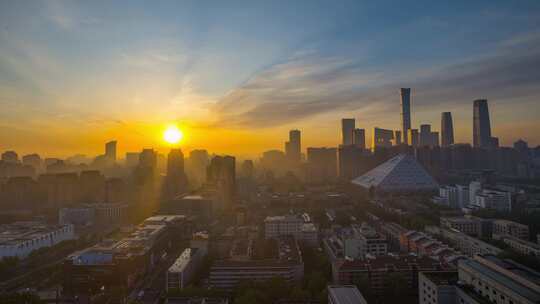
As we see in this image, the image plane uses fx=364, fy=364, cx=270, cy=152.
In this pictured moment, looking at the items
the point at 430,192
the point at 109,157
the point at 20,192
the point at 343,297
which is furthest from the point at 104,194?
the point at 430,192

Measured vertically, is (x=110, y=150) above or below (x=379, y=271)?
above

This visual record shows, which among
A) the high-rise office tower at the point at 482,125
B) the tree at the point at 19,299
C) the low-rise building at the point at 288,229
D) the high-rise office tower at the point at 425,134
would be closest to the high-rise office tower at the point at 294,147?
the high-rise office tower at the point at 425,134

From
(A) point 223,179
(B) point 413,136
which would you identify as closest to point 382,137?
(B) point 413,136

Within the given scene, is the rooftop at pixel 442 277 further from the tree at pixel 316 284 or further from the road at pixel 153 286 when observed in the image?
the road at pixel 153 286

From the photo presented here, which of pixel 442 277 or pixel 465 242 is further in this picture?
pixel 465 242

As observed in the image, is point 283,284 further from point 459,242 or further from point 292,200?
point 292,200

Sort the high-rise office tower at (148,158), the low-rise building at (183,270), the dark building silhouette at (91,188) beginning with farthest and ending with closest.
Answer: the high-rise office tower at (148,158)
the dark building silhouette at (91,188)
the low-rise building at (183,270)

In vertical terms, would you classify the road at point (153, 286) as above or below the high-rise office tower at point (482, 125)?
below

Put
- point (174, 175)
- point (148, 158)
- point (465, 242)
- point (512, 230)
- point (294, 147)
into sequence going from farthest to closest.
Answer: point (294, 147), point (148, 158), point (174, 175), point (512, 230), point (465, 242)

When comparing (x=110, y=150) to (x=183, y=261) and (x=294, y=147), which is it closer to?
(x=294, y=147)
